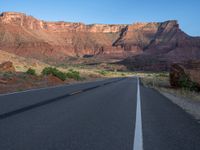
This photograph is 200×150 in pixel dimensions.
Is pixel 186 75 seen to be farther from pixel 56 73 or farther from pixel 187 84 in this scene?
pixel 56 73

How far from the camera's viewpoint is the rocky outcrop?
31297mm

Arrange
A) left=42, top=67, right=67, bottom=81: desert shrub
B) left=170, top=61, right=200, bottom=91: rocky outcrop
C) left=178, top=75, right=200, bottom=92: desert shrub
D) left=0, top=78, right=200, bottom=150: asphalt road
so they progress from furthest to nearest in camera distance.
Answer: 1. left=42, top=67, right=67, bottom=81: desert shrub
2. left=170, top=61, right=200, bottom=91: rocky outcrop
3. left=178, top=75, right=200, bottom=92: desert shrub
4. left=0, top=78, right=200, bottom=150: asphalt road

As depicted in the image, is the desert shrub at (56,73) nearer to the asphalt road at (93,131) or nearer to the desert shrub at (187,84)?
the desert shrub at (187,84)

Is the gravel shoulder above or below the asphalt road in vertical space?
below

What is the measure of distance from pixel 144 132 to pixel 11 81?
2461 centimetres

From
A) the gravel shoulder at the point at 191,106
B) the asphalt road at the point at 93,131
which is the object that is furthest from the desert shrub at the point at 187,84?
the asphalt road at the point at 93,131

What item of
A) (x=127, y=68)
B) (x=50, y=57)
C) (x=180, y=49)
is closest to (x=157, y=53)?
(x=180, y=49)

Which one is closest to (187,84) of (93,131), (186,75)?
(186,75)

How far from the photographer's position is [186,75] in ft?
106

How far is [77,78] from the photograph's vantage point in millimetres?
52094

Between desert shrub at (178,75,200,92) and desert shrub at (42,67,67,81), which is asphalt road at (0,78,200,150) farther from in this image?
desert shrub at (42,67,67,81)

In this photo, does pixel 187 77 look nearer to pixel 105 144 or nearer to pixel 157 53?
pixel 105 144

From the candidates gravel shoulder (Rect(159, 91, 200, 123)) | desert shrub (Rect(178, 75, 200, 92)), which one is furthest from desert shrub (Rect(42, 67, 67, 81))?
gravel shoulder (Rect(159, 91, 200, 123))

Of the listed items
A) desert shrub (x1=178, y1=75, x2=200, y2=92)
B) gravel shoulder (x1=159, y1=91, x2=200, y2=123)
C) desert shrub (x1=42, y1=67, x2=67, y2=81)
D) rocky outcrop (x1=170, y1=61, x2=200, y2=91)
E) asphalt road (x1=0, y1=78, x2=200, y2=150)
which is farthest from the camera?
desert shrub (x1=42, y1=67, x2=67, y2=81)
